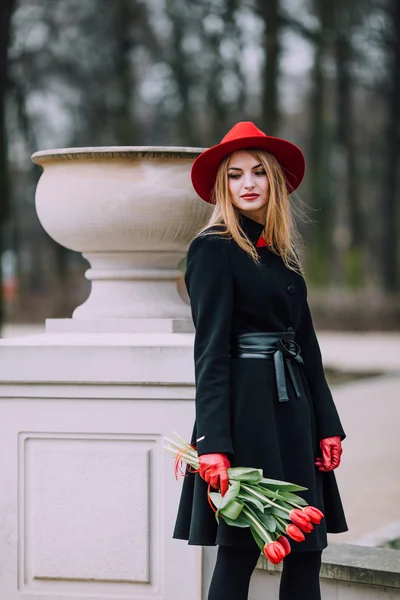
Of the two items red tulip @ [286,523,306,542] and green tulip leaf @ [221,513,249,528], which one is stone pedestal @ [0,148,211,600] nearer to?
green tulip leaf @ [221,513,249,528]

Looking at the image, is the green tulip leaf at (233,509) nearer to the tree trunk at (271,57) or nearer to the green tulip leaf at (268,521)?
the green tulip leaf at (268,521)

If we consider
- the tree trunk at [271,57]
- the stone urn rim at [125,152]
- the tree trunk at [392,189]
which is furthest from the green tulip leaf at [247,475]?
the tree trunk at [392,189]

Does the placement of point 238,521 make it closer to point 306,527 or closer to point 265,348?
point 306,527

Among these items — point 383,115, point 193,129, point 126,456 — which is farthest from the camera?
point 383,115

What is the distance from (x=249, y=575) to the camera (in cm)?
300

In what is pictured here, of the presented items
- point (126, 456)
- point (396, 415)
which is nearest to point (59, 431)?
point (126, 456)

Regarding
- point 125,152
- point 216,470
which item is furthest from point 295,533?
point 125,152

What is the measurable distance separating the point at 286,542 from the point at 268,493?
0.15 m

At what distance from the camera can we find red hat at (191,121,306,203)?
3.01 m

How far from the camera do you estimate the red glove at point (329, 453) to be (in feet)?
10.0

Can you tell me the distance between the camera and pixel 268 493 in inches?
110

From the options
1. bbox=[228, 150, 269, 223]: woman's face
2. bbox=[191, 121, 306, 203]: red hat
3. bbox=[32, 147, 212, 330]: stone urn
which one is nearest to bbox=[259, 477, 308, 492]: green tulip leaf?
bbox=[228, 150, 269, 223]: woman's face

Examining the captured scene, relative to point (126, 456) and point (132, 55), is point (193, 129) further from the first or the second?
point (126, 456)

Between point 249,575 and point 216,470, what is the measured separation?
41cm
